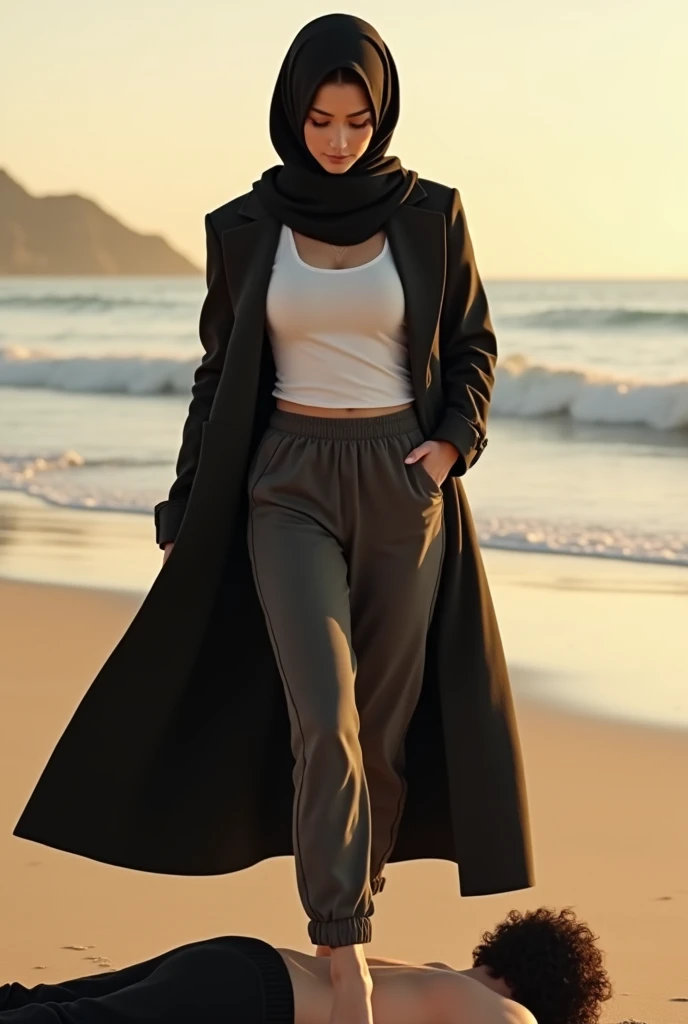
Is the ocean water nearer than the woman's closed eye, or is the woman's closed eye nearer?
the woman's closed eye

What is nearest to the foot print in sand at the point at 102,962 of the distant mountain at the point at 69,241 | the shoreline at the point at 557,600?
the shoreline at the point at 557,600

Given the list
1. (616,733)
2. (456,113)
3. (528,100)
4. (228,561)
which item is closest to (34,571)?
(616,733)

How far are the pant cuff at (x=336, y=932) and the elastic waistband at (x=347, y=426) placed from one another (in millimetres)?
877

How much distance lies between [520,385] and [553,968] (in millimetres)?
15406

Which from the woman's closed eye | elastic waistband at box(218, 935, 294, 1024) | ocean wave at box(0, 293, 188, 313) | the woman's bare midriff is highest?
ocean wave at box(0, 293, 188, 313)

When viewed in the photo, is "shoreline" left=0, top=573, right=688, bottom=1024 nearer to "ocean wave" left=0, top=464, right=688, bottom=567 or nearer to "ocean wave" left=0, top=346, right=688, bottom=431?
"ocean wave" left=0, top=464, right=688, bottom=567

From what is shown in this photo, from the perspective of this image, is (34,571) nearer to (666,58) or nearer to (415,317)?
(415,317)

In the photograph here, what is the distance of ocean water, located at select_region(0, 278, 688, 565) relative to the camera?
32.0 feet

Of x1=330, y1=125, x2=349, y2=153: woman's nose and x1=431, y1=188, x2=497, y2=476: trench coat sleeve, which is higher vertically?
x1=330, y1=125, x2=349, y2=153: woman's nose

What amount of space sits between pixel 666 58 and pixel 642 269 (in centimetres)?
477

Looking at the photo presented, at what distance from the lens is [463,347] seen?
3588 mm

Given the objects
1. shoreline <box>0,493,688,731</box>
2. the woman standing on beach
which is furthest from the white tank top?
shoreline <box>0,493,688,731</box>

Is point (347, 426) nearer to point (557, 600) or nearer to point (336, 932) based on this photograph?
point (336, 932)

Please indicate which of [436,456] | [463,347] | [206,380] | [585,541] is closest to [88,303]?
[585,541]
